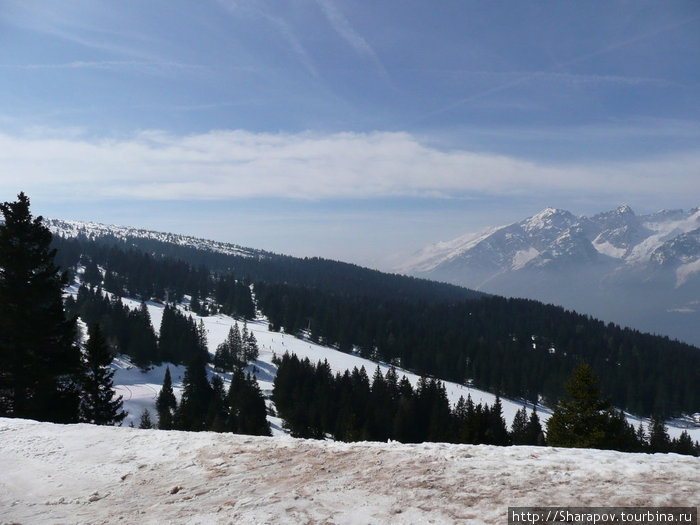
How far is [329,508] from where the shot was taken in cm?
660

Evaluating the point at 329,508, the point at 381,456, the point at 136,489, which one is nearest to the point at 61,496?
the point at 136,489

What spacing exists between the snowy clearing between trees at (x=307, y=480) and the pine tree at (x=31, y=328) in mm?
7044

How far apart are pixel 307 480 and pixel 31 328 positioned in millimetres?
14261

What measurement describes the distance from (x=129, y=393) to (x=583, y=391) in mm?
72795

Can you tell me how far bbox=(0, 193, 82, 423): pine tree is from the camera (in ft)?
51.8

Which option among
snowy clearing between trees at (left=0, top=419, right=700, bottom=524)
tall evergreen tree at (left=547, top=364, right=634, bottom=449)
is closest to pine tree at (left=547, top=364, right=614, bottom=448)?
tall evergreen tree at (left=547, top=364, right=634, bottom=449)

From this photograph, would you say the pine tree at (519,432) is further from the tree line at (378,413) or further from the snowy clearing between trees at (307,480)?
the snowy clearing between trees at (307,480)

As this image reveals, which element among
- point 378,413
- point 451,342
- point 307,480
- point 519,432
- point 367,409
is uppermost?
point 307,480

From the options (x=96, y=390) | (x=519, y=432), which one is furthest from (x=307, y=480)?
(x=519, y=432)

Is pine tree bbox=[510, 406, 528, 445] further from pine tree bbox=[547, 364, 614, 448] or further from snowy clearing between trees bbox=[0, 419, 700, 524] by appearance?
snowy clearing between trees bbox=[0, 419, 700, 524]

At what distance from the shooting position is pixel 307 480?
769cm

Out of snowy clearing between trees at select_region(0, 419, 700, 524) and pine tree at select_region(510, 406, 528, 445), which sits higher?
snowy clearing between trees at select_region(0, 419, 700, 524)

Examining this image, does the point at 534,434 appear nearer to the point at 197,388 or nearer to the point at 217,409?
the point at 217,409

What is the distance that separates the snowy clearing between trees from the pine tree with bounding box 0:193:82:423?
7.04 m
